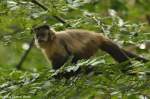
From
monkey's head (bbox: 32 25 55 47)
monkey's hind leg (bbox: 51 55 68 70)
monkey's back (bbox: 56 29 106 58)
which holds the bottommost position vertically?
monkey's hind leg (bbox: 51 55 68 70)

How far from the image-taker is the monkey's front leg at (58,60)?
5824mm

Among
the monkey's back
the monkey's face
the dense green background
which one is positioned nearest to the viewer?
the dense green background

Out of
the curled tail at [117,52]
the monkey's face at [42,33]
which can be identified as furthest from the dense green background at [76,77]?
the monkey's face at [42,33]

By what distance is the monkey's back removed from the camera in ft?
19.4

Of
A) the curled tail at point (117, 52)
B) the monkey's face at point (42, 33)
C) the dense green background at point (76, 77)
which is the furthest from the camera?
the curled tail at point (117, 52)

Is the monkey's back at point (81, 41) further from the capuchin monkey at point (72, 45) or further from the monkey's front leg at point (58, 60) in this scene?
the monkey's front leg at point (58, 60)

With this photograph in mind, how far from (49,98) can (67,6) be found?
1.68 metres

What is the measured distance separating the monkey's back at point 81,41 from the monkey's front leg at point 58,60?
0.12 meters

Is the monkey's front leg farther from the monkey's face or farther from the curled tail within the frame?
the curled tail

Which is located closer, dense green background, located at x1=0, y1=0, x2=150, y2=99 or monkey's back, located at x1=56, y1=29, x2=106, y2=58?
dense green background, located at x1=0, y1=0, x2=150, y2=99

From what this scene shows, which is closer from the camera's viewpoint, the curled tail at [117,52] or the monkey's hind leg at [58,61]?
the monkey's hind leg at [58,61]

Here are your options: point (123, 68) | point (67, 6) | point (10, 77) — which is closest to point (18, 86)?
point (10, 77)

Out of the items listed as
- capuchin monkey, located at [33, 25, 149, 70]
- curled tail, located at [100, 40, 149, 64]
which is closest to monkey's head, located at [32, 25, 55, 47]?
capuchin monkey, located at [33, 25, 149, 70]

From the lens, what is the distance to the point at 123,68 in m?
4.50
